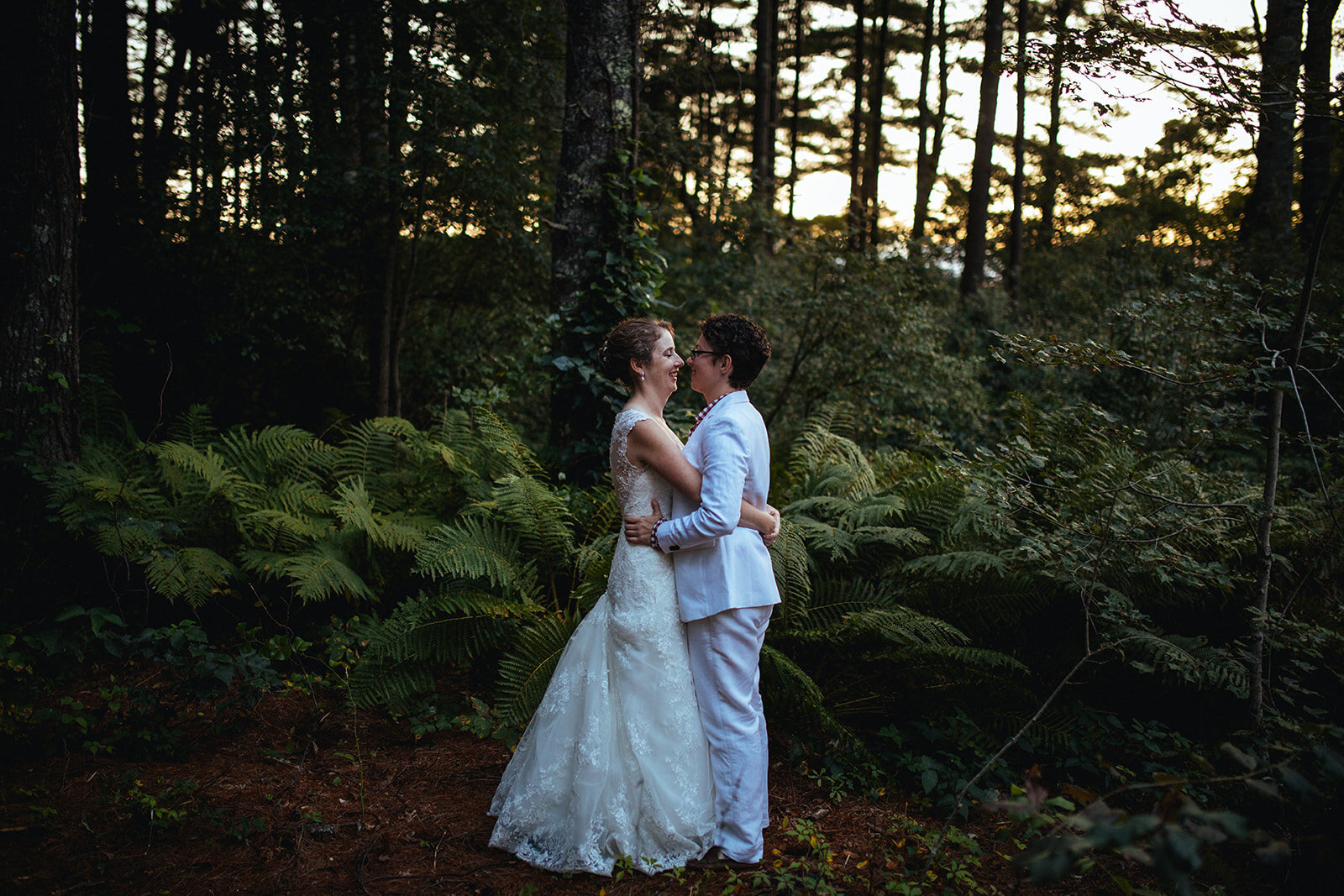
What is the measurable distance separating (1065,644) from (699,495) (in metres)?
2.30

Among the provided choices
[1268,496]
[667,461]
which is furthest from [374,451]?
[1268,496]

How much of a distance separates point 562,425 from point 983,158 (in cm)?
1303

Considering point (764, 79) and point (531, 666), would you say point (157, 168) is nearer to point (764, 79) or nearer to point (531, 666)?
point (531, 666)

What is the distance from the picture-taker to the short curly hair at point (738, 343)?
301 cm

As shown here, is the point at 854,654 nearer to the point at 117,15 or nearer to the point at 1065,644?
the point at 1065,644

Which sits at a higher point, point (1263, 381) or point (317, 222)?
point (317, 222)

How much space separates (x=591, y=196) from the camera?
5.42 m

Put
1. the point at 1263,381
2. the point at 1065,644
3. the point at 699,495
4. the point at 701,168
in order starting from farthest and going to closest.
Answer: the point at 701,168
the point at 1065,644
the point at 1263,381
the point at 699,495

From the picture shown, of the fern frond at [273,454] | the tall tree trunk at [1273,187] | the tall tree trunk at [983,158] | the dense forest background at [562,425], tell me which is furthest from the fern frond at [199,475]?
the tall tree trunk at [983,158]

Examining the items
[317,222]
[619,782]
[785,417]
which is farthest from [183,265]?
[619,782]

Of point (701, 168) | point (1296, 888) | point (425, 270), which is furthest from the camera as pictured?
point (425, 270)

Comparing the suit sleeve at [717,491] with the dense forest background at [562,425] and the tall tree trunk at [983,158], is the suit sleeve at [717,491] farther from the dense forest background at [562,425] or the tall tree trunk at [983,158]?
the tall tree trunk at [983,158]

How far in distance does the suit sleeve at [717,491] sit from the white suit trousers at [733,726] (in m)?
0.34

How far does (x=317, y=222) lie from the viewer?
734 cm
